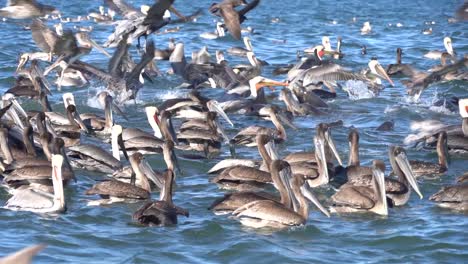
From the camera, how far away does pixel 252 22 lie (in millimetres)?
34094

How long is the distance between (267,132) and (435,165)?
7.81 ft

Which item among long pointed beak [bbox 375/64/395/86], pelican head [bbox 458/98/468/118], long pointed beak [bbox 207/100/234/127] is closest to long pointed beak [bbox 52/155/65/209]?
long pointed beak [bbox 207/100/234/127]

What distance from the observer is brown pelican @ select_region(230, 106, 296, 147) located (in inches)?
Answer: 531

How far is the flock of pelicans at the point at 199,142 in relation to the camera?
9844mm

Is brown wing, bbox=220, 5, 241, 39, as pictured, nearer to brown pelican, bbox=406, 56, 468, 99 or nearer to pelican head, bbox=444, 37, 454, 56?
brown pelican, bbox=406, 56, 468, 99

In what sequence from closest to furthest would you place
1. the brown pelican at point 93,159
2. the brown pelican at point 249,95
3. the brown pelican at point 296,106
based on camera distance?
1. the brown pelican at point 93,159
2. the brown pelican at point 249,95
3. the brown pelican at point 296,106

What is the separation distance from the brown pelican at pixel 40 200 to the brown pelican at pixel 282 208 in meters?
1.61

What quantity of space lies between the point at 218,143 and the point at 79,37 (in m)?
6.98

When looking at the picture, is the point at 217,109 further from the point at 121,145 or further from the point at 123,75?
the point at 123,75

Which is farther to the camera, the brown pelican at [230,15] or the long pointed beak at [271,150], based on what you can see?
the brown pelican at [230,15]

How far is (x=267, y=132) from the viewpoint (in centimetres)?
1348

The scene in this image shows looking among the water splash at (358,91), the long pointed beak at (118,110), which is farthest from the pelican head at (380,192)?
the water splash at (358,91)

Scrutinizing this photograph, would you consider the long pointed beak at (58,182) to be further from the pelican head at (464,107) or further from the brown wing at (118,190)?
the pelican head at (464,107)

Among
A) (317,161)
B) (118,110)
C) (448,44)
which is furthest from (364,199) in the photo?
(448,44)
